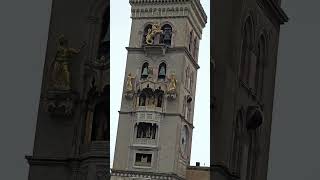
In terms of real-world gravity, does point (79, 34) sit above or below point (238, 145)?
above

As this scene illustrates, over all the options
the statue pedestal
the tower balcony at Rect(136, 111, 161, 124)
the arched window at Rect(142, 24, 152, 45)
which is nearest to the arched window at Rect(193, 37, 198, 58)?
the arched window at Rect(142, 24, 152, 45)

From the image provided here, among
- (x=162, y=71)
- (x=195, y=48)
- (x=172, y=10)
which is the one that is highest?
(x=172, y=10)

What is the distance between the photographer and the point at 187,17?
446cm

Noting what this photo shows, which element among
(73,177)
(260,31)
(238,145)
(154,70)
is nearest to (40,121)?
(73,177)

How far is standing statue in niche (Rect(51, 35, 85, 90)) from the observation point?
4.82m

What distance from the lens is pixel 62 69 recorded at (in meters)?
4.83

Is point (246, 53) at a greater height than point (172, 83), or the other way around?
point (246, 53)

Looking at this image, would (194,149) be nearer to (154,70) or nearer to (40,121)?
(154,70)

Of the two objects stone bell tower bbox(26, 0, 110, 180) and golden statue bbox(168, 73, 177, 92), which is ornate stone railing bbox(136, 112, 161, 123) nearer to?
golden statue bbox(168, 73, 177, 92)

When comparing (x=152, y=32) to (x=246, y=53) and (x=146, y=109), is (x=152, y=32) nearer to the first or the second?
(x=146, y=109)

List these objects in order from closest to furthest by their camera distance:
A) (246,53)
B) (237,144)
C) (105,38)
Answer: (105,38) → (237,144) → (246,53)

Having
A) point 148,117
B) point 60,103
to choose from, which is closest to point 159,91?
point 148,117

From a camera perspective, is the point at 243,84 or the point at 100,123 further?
the point at 243,84

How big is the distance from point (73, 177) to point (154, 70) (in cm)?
79
